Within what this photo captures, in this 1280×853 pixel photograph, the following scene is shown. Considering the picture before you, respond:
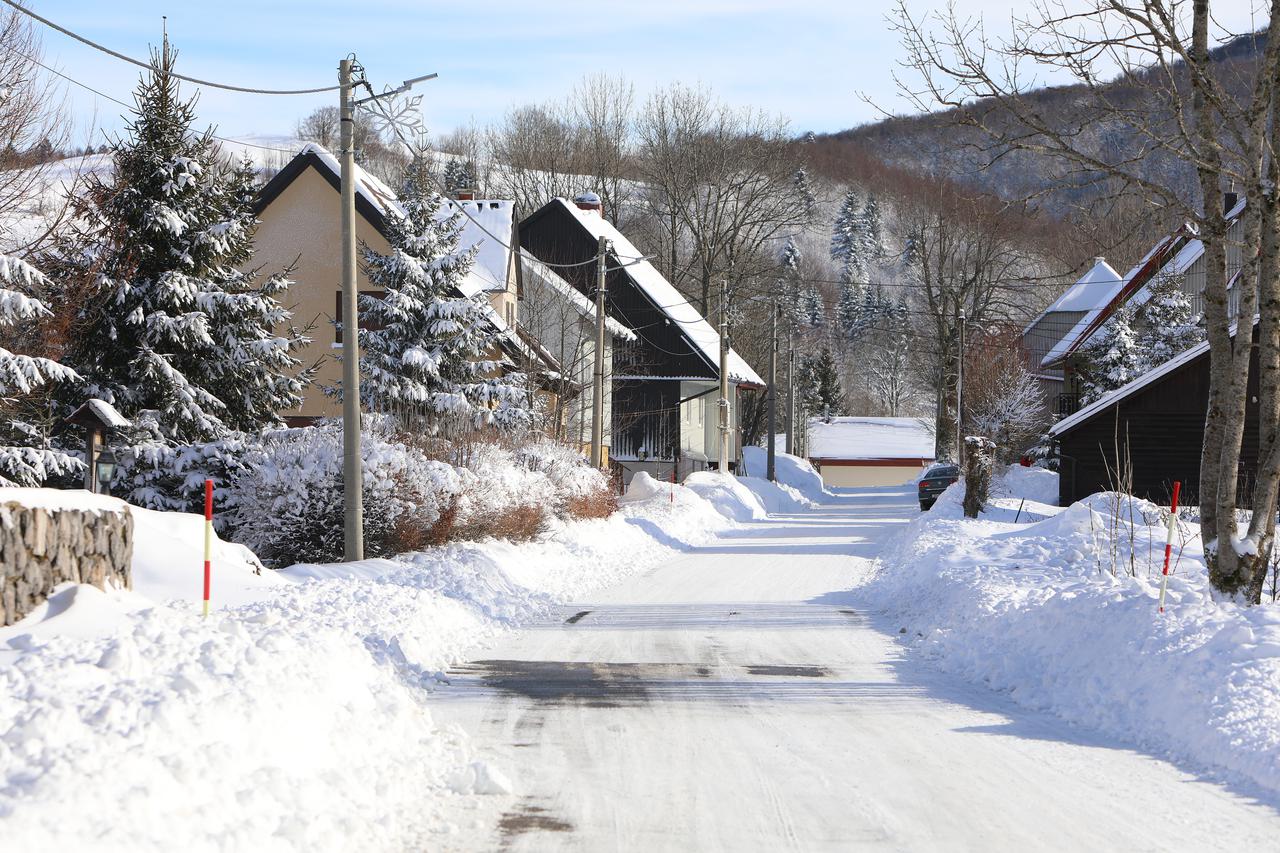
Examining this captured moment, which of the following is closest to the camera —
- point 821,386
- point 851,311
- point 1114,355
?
point 1114,355

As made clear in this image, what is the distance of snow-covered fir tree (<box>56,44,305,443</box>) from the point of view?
866 inches

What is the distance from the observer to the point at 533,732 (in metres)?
8.62

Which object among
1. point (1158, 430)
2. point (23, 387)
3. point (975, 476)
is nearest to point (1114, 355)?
point (1158, 430)

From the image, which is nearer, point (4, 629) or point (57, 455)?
point (4, 629)

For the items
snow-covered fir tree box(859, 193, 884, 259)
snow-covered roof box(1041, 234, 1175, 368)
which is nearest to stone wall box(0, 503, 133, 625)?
snow-covered roof box(1041, 234, 1175, 368)

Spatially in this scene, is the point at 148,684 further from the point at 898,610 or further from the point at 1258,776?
the point at 898,610

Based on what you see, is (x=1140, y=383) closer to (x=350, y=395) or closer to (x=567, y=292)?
(x=567, y=292)

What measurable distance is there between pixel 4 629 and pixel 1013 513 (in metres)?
28.5

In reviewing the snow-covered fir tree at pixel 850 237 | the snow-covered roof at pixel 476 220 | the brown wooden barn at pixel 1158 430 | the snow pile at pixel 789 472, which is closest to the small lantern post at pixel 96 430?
the snow-covered roof at pixel 476 220

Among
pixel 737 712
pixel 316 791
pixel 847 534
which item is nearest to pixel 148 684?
pixel 316 791

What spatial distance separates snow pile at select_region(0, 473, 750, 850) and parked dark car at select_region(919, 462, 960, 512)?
40.1 metres

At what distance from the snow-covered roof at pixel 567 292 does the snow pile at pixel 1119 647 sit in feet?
86.4

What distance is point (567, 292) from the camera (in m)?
43.8

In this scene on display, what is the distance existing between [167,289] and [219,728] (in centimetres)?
1749
